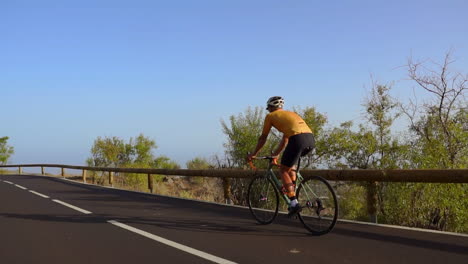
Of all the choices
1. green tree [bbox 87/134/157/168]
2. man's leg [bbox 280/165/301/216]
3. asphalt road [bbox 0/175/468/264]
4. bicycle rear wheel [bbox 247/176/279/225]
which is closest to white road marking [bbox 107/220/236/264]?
asphalt road [bbox 0/175/468/264]

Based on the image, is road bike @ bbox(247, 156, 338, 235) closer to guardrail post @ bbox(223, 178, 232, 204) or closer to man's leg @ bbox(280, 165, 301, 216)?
man's leg @ bbox(280, 165, 301, 216)

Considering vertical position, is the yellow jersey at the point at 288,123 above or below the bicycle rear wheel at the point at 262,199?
above

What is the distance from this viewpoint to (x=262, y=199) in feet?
24.3

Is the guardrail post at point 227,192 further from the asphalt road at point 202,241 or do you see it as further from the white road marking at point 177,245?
the white road marking at point 177,245

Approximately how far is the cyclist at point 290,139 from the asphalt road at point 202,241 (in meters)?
0.73

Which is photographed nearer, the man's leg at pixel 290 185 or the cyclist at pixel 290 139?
the cyclist at pixel 290 139

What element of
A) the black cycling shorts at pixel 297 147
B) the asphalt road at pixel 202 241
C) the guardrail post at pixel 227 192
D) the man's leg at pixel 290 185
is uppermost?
the black cycling shorts at pixel 297 147

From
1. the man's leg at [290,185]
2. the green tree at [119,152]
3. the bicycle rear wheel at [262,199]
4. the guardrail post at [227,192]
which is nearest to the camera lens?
the man's leg at [290,185]

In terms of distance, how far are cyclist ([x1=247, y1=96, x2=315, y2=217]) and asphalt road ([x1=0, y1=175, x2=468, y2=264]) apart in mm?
734

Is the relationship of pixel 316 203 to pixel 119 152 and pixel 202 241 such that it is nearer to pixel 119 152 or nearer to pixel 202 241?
pixel 202 241

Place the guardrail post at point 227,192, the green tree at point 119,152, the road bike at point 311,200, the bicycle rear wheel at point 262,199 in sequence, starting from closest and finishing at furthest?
the road bike at point 311,200
the bicycle rear wheel at point 262,199
the guardrail post at point 227,192
the green tree at point 119,152

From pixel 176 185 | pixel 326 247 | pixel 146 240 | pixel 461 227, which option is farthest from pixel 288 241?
pixel 176 185

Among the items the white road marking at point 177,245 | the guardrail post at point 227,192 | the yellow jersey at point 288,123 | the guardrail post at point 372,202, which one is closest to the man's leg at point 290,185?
the yellow jersey at point 288,123

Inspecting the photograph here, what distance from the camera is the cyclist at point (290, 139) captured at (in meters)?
6.15
